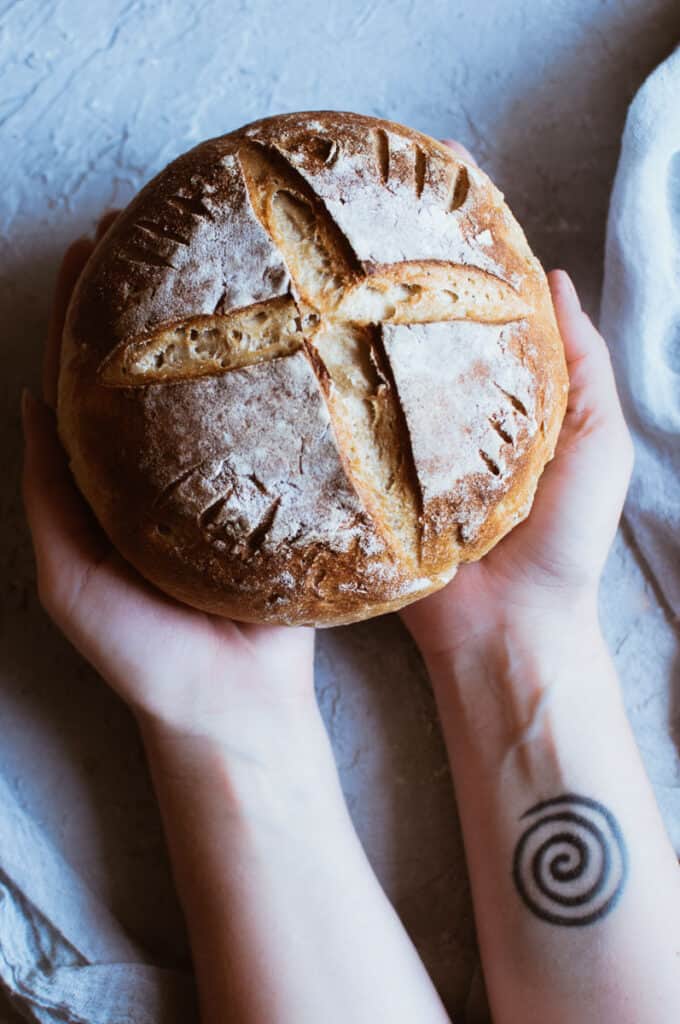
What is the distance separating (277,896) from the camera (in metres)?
1.29

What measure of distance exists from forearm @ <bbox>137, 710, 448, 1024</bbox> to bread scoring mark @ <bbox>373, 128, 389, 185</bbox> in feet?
2.71

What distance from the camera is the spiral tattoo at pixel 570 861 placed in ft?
4.38

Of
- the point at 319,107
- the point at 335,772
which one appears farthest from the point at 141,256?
the point at 335,772

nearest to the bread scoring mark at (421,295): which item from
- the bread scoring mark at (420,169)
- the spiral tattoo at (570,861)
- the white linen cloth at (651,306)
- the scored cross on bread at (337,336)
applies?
the scored cross on bread at (337,336)

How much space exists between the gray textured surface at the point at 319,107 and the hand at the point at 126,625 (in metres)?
0.26

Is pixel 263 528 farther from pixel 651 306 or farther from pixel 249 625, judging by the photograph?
pixel 651 306

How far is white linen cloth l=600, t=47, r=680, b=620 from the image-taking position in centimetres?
151

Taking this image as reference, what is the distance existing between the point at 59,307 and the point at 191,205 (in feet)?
1.18

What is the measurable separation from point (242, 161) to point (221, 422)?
14.1 inches

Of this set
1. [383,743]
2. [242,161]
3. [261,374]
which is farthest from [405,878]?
[242,161]

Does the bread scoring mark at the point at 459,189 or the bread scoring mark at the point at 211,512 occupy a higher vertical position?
the bread scoring mark at the point at 459,189

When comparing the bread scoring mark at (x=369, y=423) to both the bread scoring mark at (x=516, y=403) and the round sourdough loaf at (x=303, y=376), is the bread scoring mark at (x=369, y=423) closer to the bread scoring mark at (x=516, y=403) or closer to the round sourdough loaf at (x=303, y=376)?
the round sourdough loaf at (x=303, y=376)

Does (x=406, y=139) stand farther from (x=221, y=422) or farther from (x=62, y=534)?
(x=62, y=534)

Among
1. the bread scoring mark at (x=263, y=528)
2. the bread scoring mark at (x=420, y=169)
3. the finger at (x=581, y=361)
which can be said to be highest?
the bread scoring mark at (x=420, y=169)
